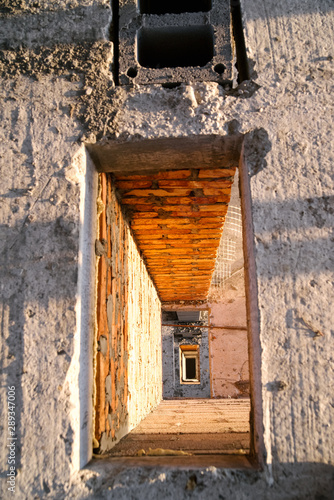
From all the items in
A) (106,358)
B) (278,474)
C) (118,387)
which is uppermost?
(106,358)

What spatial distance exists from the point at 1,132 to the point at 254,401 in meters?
1.83

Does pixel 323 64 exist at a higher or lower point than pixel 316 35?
lower

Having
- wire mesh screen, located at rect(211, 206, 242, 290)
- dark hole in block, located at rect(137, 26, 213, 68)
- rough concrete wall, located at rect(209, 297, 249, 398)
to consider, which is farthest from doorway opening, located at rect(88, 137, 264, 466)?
rough concrete wall, located at rect(209, 297, 249, 398)

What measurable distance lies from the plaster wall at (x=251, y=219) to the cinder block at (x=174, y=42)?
91 millimetres

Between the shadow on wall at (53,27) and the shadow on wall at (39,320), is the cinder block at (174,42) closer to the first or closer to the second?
the shadow on wall at (53,27)

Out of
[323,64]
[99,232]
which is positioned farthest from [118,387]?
[323,64]

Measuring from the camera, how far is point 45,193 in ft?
6.15

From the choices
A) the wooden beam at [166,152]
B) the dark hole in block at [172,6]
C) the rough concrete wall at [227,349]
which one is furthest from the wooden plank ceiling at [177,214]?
the rough concrete wall at [227,349]

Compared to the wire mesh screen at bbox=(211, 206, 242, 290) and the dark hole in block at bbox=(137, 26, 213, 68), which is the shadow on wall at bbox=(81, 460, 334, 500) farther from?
the wire mesh screen at bbox=(211, 206, 242, 290)

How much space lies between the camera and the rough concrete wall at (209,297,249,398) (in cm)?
940

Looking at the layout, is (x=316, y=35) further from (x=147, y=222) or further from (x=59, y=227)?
(x=147, y=222)

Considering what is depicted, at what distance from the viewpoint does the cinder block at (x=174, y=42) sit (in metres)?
2.00

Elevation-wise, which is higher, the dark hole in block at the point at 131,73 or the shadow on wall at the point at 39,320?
the dark hole in block at the point at 131,73

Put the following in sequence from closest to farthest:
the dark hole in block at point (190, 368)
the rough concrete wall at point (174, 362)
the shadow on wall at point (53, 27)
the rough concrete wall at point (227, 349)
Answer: the shadow on wall at point (53, 27) < the rough concrete wall at point (227, 349) < the rough concrete wall at point (174, 362) < the dark hole in block at point (190, 368)
